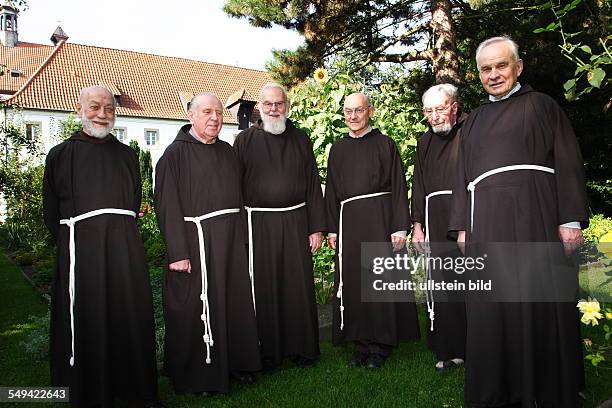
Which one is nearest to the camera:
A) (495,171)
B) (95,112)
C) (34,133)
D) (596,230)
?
(495,171)

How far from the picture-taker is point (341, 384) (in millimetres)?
4152

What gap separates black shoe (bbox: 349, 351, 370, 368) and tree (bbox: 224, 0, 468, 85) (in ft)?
20.6

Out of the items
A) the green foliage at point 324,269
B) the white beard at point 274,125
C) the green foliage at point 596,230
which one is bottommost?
the green foliage at point 324,269

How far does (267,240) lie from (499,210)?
6.22ft

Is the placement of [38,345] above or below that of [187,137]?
below

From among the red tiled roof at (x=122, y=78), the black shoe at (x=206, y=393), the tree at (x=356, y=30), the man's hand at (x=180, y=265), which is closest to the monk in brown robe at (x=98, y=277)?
the man's hand at (x=180, y=265)

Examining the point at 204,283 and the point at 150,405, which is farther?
the point at 204,283

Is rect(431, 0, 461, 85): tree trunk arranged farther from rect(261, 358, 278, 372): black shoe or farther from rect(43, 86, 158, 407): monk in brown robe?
rect(43, 86, 158, 407): monk in brown robe

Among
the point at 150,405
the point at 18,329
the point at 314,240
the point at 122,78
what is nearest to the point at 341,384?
the point at 314,240

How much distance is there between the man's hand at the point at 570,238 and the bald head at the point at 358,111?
1.95m

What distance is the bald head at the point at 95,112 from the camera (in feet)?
11.9

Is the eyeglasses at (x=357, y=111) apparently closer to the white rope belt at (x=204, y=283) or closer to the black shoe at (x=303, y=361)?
the white rope belt at (x=204, y=283)

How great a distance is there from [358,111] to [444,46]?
224 inches

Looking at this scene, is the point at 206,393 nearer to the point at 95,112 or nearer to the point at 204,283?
the point at 204,283
